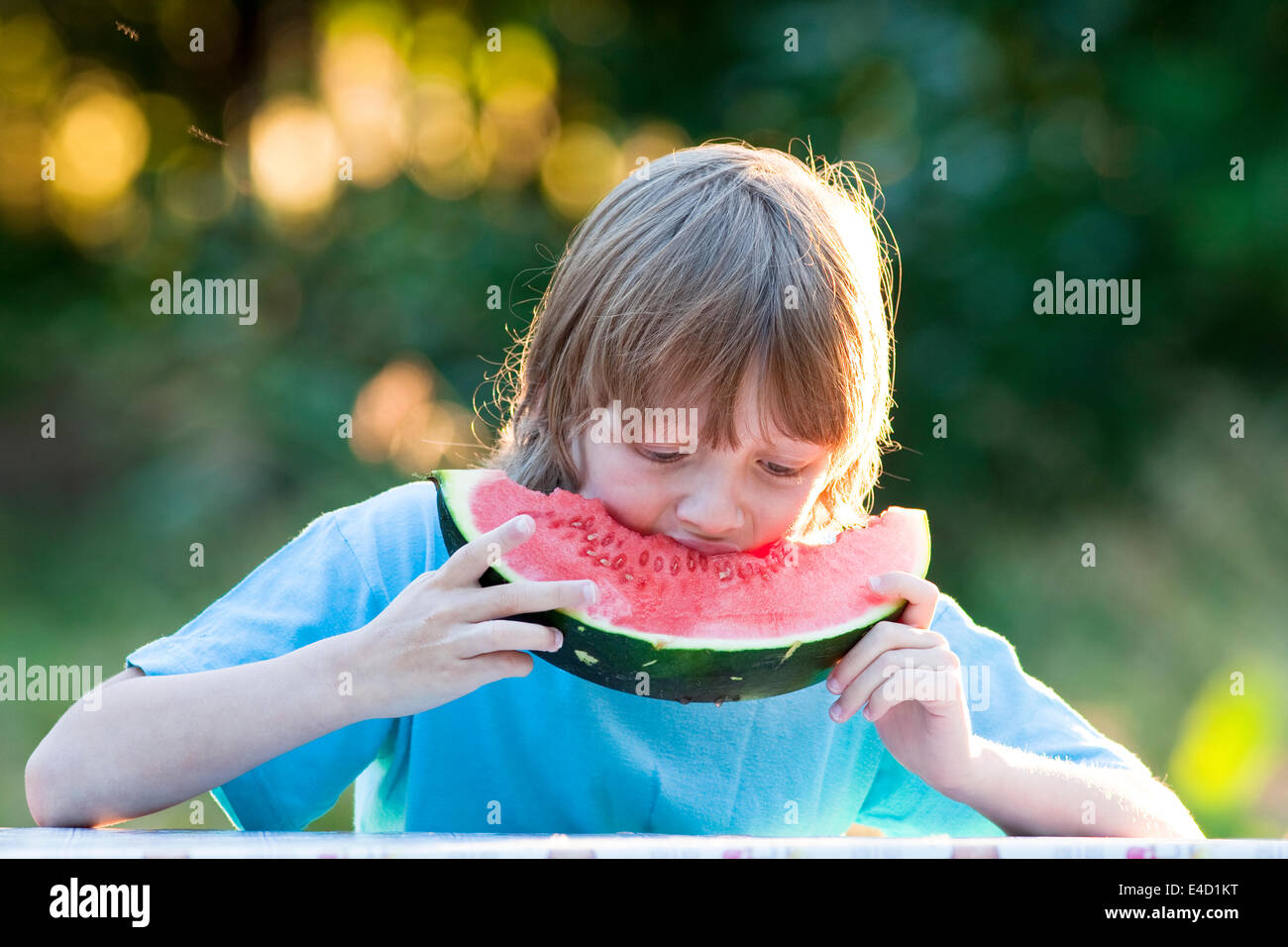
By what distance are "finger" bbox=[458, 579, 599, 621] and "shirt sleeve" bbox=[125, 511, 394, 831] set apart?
0.45 metres

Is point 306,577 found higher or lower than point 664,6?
lower

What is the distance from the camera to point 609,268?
5.94ft

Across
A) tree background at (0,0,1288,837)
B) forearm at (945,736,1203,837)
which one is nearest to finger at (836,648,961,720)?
forearm at (945,736,1203,837)

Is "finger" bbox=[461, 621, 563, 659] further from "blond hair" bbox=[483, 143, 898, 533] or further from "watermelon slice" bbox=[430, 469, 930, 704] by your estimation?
"blond hair" bbox=[483, 143, 898, 533]

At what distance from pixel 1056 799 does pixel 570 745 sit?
737mm

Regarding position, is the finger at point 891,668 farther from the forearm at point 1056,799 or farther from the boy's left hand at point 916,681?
the forearm at point 1056,799

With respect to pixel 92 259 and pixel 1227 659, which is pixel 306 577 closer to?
pixel 1227 659

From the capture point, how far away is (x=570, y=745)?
184 cm

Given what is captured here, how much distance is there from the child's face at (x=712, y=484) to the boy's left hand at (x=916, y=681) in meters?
0.23

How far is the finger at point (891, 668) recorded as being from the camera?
151 centimetres

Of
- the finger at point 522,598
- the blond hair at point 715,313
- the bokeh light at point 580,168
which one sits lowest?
the finger at point 522,598

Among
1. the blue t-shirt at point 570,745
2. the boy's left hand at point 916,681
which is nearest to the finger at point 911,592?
the boy's left hand at point 916,681

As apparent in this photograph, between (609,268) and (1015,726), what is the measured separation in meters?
0.98
